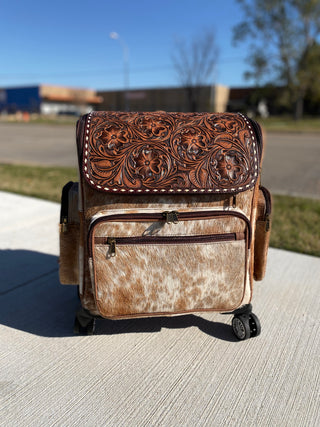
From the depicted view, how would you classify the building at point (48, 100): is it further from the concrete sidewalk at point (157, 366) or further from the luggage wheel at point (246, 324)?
the luggage wheel at point (246, 324)

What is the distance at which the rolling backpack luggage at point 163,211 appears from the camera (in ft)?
5.32

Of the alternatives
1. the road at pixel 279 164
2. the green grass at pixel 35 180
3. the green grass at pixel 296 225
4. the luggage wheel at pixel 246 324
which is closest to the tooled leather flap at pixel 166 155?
the luggage wheel at pixel 246 324

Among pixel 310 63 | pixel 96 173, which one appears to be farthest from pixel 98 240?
pixel 310 63

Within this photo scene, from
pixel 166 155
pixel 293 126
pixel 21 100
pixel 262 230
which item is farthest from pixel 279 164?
pixel 21 100

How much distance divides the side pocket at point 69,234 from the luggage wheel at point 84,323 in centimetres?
18

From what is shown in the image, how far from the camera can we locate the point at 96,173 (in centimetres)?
160

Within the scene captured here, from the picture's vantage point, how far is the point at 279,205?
445 centimetres

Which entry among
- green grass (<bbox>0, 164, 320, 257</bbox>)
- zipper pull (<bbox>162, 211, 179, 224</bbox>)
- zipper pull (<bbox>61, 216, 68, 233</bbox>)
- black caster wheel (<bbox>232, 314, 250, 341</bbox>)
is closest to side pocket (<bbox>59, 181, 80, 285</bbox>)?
zipper pull (<bbox>61, 216, 68, 233</bbox>)

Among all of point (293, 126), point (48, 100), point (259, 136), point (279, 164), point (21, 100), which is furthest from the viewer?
point (21, 100)

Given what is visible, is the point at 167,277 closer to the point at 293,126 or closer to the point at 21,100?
the point at 293,126

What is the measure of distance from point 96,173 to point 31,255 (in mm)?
1579

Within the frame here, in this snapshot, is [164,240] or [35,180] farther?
[35,180]

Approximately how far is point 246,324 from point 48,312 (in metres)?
1.11

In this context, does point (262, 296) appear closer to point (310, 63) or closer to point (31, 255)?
point (31, 255)
